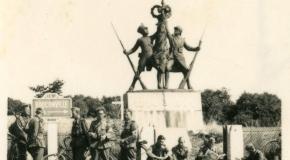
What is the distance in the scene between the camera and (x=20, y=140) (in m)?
16.6

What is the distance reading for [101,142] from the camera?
49.7ft

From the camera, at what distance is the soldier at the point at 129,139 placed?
51.0 feet

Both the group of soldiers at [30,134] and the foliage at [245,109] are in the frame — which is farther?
the foliage at [245,109]

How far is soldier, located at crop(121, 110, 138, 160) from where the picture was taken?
15.6 meters

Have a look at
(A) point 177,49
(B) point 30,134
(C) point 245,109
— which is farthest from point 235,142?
(C) point 245,109

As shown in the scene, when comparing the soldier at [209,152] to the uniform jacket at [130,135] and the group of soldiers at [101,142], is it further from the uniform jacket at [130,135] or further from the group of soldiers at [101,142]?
the uniform jacket at [130,135]

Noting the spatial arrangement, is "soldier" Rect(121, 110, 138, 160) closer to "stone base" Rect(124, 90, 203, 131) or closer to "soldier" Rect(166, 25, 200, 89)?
"stone base" Rect(124, 90, 203, 131)

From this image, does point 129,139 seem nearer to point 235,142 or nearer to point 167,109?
point 167,109

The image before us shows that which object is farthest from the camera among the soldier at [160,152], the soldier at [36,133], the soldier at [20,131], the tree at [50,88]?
the tree at [50,88]

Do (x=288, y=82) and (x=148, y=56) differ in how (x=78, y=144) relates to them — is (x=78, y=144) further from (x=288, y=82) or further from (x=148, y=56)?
(x=288, y=82)

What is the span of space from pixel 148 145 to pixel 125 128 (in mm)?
1248

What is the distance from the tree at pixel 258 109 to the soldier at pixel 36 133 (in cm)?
4466

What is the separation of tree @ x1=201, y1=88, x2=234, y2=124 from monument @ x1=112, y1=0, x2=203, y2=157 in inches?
1891

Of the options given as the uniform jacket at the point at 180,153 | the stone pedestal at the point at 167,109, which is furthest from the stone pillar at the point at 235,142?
the uniform jacket at the point at 180,153
